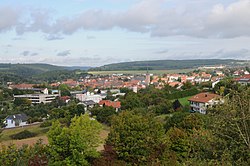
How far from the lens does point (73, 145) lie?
1602 cm

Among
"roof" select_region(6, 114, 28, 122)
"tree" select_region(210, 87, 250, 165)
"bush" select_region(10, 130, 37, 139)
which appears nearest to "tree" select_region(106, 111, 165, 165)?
"tree" select_region(210, 87, 250, 165)

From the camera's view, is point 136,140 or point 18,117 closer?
point 136,140

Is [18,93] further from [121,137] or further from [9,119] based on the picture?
[121,137]

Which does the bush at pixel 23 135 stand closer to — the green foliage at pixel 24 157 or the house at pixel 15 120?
the house at pixel 15 120

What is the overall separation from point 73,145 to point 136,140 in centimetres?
363

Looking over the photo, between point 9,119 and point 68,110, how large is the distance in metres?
9.72

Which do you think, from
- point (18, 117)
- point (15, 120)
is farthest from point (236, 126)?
point (18, 117)

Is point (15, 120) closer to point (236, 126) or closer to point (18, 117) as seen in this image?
point (18, 117)

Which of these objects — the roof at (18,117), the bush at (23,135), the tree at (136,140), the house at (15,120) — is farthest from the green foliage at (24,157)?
the roof at (18,117)

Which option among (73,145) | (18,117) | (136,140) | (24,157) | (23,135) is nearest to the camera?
(24,157)

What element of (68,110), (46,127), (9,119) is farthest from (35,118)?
(46,127)

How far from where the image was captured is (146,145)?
56.7 feet

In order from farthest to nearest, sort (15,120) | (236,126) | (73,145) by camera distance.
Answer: (15,120) → (73,145) → (236,126)

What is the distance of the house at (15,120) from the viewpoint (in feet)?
145
